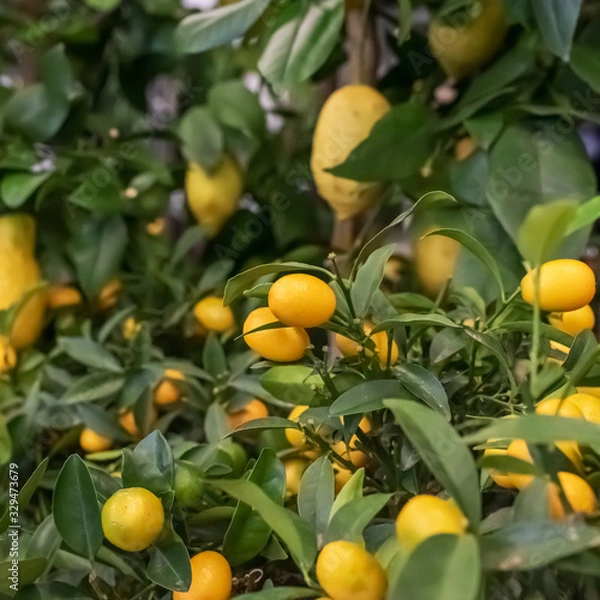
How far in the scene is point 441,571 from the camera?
27cm

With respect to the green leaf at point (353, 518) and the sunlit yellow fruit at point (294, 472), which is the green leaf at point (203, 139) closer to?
the sunlit yellow fruit at point (294, 472)

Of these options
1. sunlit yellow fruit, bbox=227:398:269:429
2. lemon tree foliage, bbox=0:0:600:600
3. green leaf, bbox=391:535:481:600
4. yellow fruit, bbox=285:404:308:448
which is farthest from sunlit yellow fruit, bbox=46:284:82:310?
green leaf, bbox=391:535:481:600

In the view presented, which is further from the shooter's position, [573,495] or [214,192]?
[214,192]

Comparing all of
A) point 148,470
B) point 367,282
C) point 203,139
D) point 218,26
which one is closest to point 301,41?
point 218,26

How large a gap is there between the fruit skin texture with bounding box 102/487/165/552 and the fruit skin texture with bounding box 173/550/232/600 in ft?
0.11

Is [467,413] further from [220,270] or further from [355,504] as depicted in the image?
[220,270]

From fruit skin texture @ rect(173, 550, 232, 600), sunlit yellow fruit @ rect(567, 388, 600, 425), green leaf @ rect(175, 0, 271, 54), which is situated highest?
green leaf @ rect(175, 0, 271, 54)

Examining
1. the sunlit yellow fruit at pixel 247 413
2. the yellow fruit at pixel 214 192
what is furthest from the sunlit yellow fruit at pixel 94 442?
the yellow fruit at pixel 214 192

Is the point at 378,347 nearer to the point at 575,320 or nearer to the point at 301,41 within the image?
the point at 575,320

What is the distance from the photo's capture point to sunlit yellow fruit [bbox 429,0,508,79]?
2.32 feet

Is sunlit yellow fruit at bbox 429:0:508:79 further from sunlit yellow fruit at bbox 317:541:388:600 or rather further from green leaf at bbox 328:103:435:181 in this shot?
sunlit yellow fruit at bbox 317:541:388:600

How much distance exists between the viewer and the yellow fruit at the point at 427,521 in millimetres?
290

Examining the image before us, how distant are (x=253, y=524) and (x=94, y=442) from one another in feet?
0.97

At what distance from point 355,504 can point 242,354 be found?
328mm
